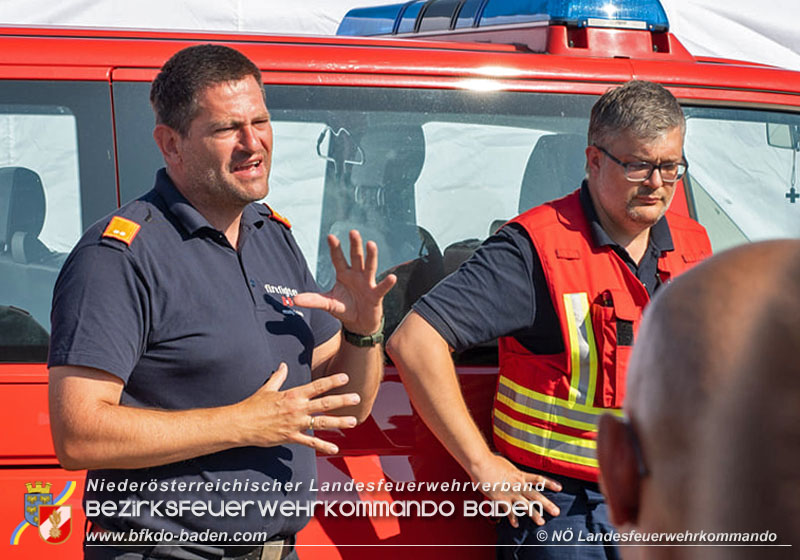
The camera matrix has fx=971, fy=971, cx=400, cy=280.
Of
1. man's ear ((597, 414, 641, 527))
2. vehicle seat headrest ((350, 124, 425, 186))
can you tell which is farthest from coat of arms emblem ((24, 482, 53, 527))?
man's ear ((597, 414, 641, 527))

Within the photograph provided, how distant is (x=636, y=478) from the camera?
767 millimetres

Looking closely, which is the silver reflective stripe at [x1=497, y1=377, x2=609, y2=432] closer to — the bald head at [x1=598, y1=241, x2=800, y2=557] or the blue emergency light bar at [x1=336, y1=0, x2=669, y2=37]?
the blue emergency light bar at [x1=336, y1=0, x2=669, y2=37]

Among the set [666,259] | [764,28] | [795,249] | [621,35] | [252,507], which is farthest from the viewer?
[764,28]

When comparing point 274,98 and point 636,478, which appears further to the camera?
point 274,98

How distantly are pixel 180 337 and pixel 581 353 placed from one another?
0.91m

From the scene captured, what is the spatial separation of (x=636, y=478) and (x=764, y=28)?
18.0 feet

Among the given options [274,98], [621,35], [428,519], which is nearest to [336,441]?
[428,519]

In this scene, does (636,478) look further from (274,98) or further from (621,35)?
(621,35)

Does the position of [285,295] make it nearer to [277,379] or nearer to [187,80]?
[277,379]

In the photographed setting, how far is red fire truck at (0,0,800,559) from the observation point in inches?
92.5

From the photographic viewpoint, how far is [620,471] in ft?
2.55

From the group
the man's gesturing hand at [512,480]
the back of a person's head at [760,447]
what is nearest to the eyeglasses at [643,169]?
the man's gesturing hand at [512,480]

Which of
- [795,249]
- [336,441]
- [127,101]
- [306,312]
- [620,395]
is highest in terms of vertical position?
[795,249]

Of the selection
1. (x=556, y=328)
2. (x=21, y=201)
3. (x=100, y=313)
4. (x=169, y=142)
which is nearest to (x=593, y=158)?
(x=556, y=328)
